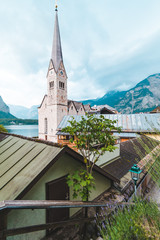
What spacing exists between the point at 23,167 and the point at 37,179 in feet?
2.22

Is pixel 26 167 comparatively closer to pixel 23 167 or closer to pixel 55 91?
pixel 23 167

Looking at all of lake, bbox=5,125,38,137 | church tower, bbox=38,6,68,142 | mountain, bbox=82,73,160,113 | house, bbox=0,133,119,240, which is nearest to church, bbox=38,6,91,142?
church tower, bbox=38,6,68,142

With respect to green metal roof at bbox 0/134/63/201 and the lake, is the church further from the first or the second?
the lake

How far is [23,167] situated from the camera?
2.68 metres

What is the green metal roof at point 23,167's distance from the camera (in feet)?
7.06

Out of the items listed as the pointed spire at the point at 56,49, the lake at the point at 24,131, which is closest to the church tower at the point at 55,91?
the pointed spire at the point at 56,49

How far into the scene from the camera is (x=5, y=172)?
9.14ft

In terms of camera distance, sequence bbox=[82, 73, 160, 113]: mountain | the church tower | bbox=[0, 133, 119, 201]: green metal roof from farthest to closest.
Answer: bbox=[82, 73, 160, 113]: mountain, the church tower, bbox=[0, 133, 119, 201]: green metal roof

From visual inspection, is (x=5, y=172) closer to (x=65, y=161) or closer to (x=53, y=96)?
(x=65, y=161)

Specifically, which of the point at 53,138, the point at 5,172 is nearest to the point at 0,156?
the point at 5,172

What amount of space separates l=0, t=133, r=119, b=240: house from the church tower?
28.3 meters

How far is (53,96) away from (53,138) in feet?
39.6

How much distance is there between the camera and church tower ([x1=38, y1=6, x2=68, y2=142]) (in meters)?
31.7

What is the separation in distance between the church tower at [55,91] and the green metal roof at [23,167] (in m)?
28.2
